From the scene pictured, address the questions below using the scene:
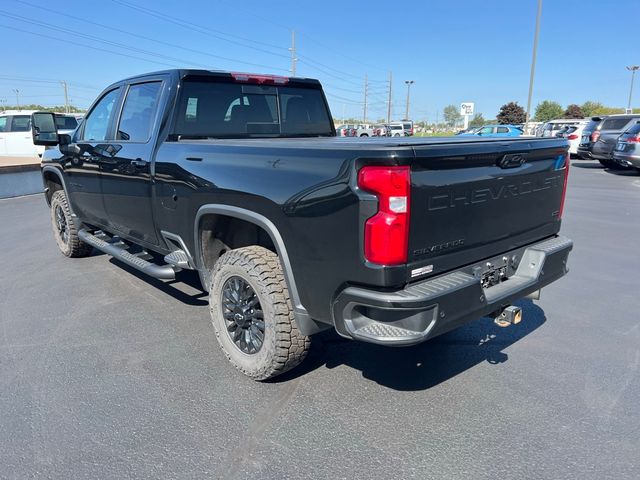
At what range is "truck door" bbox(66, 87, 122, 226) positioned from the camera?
4.85m

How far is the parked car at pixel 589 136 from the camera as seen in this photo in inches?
704

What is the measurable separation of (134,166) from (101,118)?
1388mm

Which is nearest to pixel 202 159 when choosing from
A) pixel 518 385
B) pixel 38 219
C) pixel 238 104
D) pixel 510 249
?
pixel 238 104

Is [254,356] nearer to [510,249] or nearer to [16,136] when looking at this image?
[510,249]

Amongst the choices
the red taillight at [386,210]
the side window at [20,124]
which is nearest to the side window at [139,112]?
the red taillight at [386,210]

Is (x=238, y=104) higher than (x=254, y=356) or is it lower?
higher

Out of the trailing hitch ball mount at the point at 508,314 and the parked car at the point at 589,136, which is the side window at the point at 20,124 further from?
the parked car at the point at 589,136

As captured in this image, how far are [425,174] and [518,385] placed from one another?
66.8 inches

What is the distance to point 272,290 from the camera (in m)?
3.00

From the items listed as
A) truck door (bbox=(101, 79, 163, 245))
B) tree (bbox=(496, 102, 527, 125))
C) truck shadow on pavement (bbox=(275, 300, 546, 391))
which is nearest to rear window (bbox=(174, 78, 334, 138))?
truck door (bbox=(101, 79, 163, 245))

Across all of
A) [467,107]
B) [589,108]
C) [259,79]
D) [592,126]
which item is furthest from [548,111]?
[259,79]

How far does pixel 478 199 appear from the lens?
277 cm

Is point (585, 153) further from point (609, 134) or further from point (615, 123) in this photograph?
point (609, 134)

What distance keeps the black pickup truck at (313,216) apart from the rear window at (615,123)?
1678 centimetres
